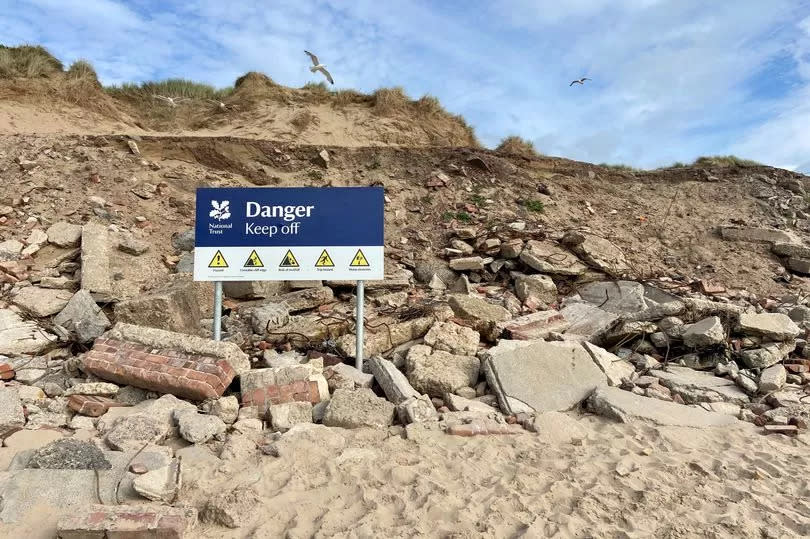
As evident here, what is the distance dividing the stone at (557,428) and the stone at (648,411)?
34 centimetres

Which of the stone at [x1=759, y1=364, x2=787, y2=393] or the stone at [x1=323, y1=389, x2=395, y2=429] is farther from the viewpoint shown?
the stone at [x1=759, y1=364, x2=787, y2=393]

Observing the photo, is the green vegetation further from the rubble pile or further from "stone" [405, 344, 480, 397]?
"stone" [405, 344, 480, 397]

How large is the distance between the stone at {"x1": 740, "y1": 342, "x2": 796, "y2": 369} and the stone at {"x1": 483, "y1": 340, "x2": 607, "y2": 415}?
Result: 1877 millimetres

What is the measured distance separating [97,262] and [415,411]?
5.31 metres

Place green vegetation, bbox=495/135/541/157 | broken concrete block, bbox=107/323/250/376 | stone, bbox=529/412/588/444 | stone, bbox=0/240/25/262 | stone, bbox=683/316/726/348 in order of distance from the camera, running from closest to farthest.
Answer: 1. stone, bbox=529/412/588/444
2. broken concrete block, bbox=107/323/250/376
3. stone, bbox=683/316/726/348
4. stone, bbox=0/240/25/262
5. green vegetation, bbox=495/135/541/157

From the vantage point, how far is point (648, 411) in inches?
171

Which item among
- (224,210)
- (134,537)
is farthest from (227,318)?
(134,537)

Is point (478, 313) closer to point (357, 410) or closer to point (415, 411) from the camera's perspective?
point (415, 411)

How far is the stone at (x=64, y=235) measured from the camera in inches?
296

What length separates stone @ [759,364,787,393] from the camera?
4973mm

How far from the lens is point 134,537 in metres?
2.47

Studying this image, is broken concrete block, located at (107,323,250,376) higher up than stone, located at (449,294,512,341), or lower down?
lower down

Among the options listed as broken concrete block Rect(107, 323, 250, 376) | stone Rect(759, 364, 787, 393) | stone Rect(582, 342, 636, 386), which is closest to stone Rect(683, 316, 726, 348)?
stone Rect(759, 364, 787, 393)

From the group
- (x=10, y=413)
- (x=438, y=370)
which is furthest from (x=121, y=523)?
(x=438, y=370)
